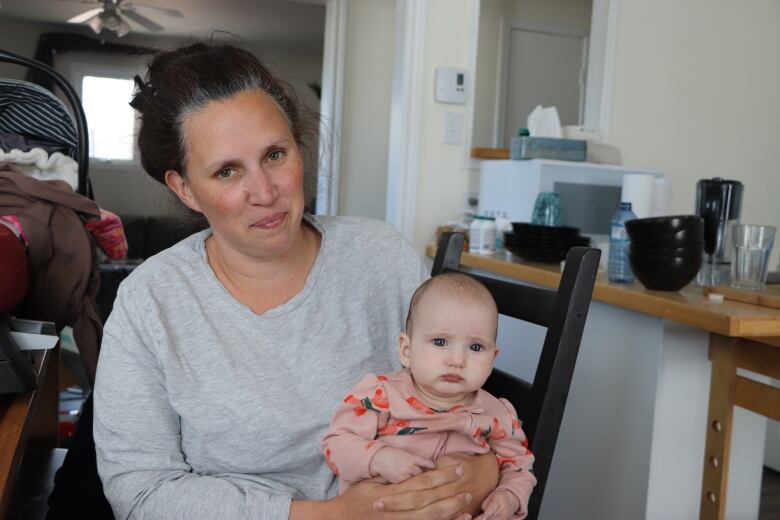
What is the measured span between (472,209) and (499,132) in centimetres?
270

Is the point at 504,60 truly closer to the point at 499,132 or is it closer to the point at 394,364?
the point at 499,132

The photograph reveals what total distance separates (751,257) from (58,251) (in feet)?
5.40

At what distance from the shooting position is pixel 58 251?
1.68 meters

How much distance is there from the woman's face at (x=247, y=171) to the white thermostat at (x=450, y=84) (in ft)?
6.21

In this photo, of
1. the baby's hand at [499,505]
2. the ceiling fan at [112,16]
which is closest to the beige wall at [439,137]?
the baby's hand at [499,505]

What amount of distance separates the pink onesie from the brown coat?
87 centimetres

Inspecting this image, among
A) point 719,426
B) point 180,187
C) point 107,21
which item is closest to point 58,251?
point 180,187

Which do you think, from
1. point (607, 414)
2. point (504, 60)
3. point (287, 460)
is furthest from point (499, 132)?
point (287, 460)

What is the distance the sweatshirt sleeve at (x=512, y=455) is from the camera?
1.10 m

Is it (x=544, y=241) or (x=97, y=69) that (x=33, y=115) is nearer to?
(x=544, y=241)

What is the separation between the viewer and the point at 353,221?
1.47 meters

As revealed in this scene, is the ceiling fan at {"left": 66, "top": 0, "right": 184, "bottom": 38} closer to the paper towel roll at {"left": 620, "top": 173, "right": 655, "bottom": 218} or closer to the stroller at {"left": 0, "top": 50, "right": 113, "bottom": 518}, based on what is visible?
the stroller at {"left": 0, "top": 50, "right": 113, "bottom": 518}

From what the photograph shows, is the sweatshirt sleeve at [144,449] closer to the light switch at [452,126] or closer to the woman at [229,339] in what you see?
the woman at [229,339]

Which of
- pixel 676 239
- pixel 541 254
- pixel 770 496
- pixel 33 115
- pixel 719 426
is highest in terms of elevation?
pixel 33 115
